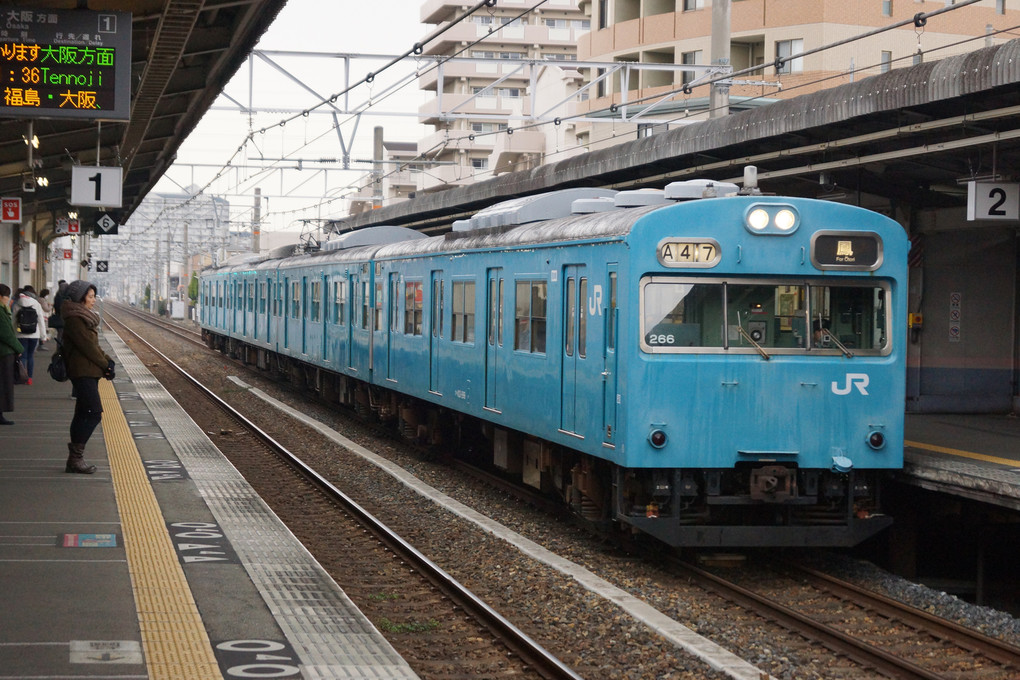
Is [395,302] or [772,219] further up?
[772,219]

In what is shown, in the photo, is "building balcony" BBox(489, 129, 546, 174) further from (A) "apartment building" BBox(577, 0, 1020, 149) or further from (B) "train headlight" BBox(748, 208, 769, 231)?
(B) "train headlight" BBox(748, 208, 769, 231)

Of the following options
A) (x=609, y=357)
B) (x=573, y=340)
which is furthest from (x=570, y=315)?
(x=609, y=357)

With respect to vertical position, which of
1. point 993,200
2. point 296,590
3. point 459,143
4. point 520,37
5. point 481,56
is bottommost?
point 296,590

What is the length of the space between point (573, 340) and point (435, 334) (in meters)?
4.61

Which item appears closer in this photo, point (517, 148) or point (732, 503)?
point (732, 503)

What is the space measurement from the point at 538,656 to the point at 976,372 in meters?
8.91

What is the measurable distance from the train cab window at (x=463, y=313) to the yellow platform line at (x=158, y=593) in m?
3.44

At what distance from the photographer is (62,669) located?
5.50 meters

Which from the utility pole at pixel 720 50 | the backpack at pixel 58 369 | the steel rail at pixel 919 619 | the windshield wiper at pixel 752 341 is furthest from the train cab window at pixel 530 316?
the utility pole at pixel 720 50

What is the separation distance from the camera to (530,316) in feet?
36.0

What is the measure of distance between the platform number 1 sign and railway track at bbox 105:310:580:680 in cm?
637

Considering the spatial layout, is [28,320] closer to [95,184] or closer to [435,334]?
[95,184]

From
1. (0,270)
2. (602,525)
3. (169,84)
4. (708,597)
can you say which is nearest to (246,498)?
(602,525)

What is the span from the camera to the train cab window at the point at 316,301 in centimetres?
2191
